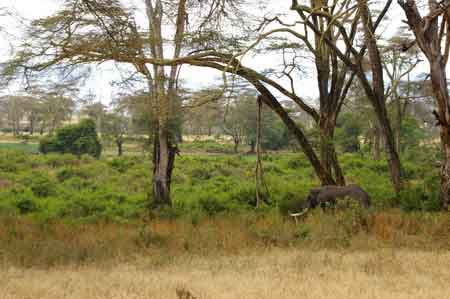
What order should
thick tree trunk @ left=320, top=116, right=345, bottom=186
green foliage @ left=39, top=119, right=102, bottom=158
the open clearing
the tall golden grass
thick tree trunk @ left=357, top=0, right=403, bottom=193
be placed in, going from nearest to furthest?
the open clearing, the tall golden grass, thick tree trunk @ left=320, top=116, right=345, bottom=186, thick tree trunk @ left=357, top=0, right=403, bottom=193, green foliage @ left=39, top=119, right=102, bottom=158

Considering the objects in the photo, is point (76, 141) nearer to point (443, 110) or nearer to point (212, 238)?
point (443, 110)

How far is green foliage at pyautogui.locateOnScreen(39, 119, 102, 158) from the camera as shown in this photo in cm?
3203

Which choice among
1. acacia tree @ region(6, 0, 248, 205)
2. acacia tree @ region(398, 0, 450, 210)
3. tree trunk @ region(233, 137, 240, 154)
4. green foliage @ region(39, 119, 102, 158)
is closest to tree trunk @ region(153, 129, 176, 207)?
acacia tree @ region(6, 0, 248, 205)

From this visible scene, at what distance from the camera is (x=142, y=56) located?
10.6 m

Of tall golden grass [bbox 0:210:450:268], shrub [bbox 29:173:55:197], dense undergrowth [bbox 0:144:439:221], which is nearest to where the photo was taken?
tall golden grass [bbox 0:210:450:268]

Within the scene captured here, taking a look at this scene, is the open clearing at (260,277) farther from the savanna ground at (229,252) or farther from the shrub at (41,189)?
the shrub at (41,189)

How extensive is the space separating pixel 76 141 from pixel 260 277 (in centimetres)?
2811

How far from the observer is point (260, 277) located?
5383mm

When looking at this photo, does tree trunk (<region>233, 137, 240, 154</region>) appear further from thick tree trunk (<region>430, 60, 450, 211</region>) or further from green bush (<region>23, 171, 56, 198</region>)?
thick tree trunk (<region>430, 60, 450, 211</region>)

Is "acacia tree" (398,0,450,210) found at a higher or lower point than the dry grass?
higher

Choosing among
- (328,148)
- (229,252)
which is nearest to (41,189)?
(328,148)

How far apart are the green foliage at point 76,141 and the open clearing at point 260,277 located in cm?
2668

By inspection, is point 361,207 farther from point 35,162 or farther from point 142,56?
point 35,162

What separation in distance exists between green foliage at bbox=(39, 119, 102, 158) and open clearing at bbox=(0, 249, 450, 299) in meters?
26.7
